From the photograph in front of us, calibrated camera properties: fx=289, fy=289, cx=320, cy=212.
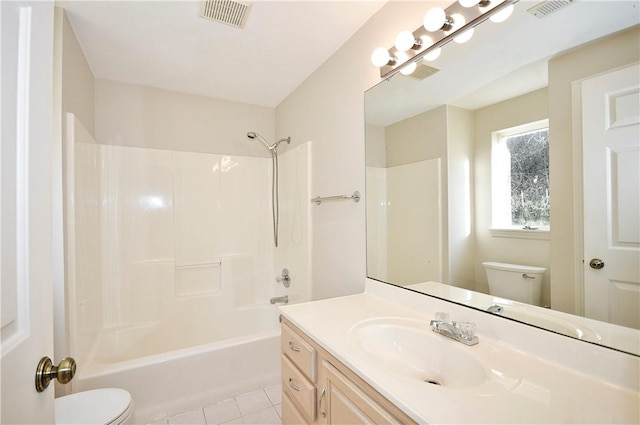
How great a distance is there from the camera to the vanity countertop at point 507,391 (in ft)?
2.07

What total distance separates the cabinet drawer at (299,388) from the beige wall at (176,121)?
6.85 ft

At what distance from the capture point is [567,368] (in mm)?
812

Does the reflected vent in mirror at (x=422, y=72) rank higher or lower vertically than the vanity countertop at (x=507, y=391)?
higher

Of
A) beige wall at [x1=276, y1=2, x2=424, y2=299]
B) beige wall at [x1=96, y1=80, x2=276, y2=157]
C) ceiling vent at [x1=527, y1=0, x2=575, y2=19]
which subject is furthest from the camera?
beige wall at [x1=96, y1=80, x2=276, y2=157]

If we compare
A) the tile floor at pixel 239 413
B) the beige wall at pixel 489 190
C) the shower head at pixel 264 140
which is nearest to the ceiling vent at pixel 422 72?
the beige wall at pixel 489 190

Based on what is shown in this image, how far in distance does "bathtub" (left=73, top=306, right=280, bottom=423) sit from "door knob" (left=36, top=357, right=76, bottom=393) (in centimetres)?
130

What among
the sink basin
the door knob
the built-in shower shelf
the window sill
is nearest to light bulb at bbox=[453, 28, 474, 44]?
the window sill

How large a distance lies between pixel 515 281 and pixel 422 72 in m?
0.97

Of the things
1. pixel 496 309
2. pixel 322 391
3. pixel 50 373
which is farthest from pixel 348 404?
pixel 50 373

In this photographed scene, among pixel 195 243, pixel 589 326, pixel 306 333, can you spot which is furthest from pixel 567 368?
pixel 195 243

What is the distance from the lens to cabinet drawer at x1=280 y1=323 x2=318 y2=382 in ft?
3.58

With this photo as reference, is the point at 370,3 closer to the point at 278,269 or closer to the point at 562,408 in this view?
the point at 562,408

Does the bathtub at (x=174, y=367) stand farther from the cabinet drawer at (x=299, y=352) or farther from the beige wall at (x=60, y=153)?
the cabinet drawer at (x=299, y=352)

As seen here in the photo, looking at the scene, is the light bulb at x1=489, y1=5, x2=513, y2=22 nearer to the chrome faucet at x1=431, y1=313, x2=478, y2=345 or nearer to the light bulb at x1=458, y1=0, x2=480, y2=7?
the light bulb at x1=458, y1=0, x2=480, y2=7
